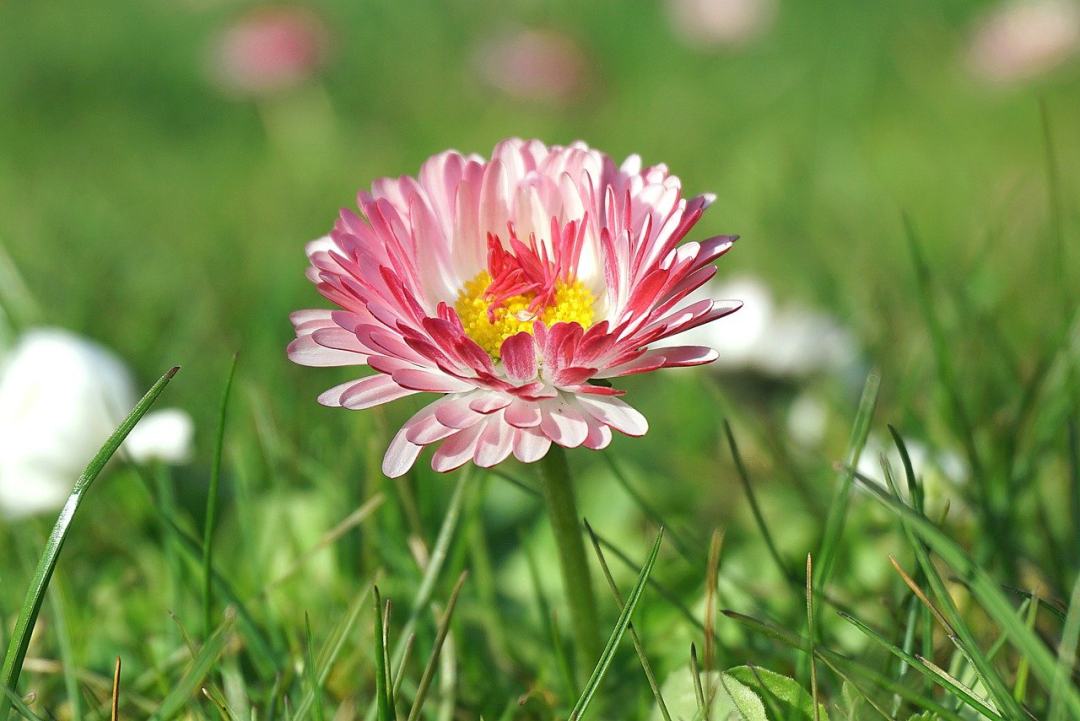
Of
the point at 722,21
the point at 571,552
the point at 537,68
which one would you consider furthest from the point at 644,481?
the point at 722,21

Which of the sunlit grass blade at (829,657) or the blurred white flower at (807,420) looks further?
the blurred white flower at (807,420)

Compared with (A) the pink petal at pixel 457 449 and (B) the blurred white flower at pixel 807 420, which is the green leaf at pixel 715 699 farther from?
(B) the blurred white flower at pixel 807 420

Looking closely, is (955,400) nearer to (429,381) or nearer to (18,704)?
(429,381)

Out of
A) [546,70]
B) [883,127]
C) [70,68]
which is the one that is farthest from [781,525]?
[70,68]

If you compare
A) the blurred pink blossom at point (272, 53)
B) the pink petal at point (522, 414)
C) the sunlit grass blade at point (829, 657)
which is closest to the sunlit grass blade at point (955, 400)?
the sunlit grass blade at point (829, 657)

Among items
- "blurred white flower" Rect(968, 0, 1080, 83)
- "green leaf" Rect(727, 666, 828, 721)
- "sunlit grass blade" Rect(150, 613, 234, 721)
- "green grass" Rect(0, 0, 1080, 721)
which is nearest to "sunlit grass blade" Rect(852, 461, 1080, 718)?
"green grass" Rect(0, 0, 1080, 721)

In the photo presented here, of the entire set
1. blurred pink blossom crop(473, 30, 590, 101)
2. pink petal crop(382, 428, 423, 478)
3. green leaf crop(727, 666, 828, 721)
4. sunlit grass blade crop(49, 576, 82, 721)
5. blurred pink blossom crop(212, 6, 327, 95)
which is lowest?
sunlit grass blade crop(49, 576, 82, 721)

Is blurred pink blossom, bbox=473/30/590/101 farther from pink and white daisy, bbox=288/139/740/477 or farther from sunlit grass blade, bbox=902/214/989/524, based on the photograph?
pink and white daisy, bbox=288/139/740/477
